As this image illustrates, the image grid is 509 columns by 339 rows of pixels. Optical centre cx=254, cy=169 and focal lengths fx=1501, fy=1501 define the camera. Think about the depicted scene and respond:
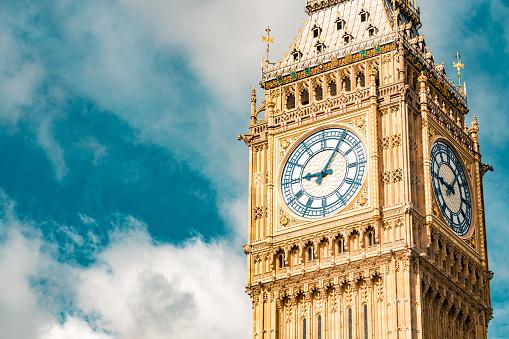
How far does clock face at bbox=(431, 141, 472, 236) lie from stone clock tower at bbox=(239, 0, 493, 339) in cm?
10

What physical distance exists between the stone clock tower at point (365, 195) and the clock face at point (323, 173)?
7 cm

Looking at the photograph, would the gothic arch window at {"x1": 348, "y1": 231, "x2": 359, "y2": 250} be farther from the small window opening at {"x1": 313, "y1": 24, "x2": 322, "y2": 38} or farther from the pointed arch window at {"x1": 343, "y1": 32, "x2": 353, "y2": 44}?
the small window opening at {"x1": 313, "y1": 24, "x2": 322, "y2": 38}

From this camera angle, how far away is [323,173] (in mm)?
73812

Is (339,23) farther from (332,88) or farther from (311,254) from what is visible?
(311,254)

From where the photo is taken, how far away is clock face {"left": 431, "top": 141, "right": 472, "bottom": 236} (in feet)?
243

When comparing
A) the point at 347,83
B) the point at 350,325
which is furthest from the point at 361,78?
the point at 350,325

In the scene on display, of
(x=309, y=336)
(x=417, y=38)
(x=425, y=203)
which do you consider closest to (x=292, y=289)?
(x=309, y=336)

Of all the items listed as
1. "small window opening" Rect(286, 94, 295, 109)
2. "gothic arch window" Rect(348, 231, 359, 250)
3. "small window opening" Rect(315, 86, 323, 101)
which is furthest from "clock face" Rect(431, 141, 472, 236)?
"small window opening" Rect(286, 94, 295, 109)

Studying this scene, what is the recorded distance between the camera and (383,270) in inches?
2756

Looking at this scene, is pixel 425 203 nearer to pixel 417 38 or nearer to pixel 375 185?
pixel 375 185

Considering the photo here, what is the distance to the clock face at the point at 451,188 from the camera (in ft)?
243

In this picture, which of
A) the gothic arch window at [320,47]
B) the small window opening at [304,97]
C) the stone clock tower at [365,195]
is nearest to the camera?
the stone clock tower at [365,195]

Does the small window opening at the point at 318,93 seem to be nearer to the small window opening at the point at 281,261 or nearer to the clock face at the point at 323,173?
the clock face at the point at 323,173

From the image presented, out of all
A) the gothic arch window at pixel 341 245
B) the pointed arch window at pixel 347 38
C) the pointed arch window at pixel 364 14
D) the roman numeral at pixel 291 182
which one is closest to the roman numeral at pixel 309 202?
the roman numeral at pixel 291 182
